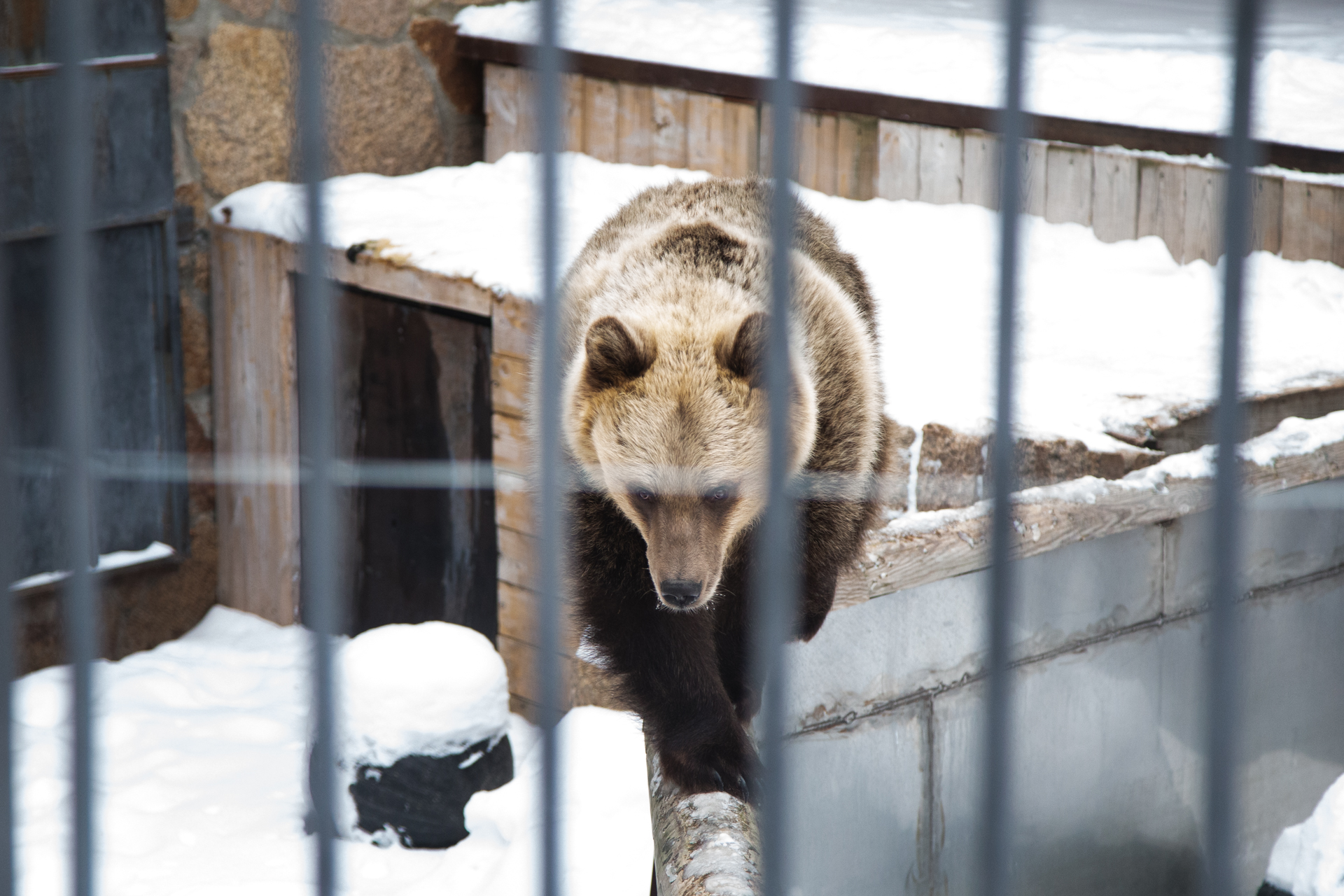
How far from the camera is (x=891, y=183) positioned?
485cm

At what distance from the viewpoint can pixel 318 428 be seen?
39.2 inches

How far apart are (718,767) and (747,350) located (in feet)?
2.23

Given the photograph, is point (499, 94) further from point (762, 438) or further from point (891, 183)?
point (762, 438)

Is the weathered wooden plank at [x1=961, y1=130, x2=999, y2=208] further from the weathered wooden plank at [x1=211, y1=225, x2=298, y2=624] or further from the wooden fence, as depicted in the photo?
the weathered wooden plank at [x1=211, y1=225, x2=298, y2=624]

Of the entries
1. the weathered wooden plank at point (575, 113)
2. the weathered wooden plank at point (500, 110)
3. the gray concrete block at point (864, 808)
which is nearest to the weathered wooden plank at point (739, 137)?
the weathered wooden plank at point (575, 113)

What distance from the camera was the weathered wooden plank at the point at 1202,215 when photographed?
4.24 m

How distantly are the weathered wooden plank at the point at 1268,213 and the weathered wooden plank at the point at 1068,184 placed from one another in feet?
1.70

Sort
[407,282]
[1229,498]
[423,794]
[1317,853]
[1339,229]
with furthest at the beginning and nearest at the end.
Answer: [407,282]
[423,794]
[1339,229]
[1317,853]
[1229,498]

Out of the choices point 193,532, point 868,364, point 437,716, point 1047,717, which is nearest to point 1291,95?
point 1047,717

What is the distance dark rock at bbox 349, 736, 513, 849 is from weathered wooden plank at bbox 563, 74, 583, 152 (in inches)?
97.5

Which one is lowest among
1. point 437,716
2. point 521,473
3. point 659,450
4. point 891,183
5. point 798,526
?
point 437,716

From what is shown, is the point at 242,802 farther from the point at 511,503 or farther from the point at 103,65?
the point at 103,65

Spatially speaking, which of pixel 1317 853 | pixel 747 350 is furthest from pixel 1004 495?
pixel 1317 853

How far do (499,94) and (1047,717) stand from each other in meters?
3.47
